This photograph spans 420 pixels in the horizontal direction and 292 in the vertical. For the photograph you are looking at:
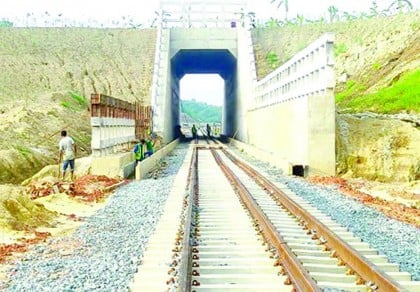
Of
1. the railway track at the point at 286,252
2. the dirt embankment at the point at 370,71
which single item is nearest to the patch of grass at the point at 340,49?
the dirt embankment at the point at 370,71

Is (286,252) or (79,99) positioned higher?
(79,99)

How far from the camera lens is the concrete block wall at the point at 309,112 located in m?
19.3

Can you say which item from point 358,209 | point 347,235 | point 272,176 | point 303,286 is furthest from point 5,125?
point 303,286

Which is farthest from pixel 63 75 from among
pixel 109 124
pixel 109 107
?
pixel 109 124

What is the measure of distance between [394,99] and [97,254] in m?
20.0

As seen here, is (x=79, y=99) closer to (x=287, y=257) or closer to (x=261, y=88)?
(x=261, y=88)

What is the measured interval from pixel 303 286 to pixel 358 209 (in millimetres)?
Result: 6718

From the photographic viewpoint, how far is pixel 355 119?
72.5 ft

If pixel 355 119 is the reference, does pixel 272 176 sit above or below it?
below

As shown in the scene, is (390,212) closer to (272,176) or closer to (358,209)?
(358,209)

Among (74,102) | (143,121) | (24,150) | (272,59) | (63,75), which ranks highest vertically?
(272,59)

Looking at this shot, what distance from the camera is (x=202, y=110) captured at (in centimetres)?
13862

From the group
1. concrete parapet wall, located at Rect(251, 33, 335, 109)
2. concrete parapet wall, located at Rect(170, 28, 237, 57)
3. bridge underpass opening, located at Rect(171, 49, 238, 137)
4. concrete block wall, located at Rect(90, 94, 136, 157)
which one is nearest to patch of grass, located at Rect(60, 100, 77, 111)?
concrete parapet wall, located at Rect(170, 28, 237, 57)

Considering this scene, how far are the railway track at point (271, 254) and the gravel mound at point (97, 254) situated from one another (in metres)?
0.60
